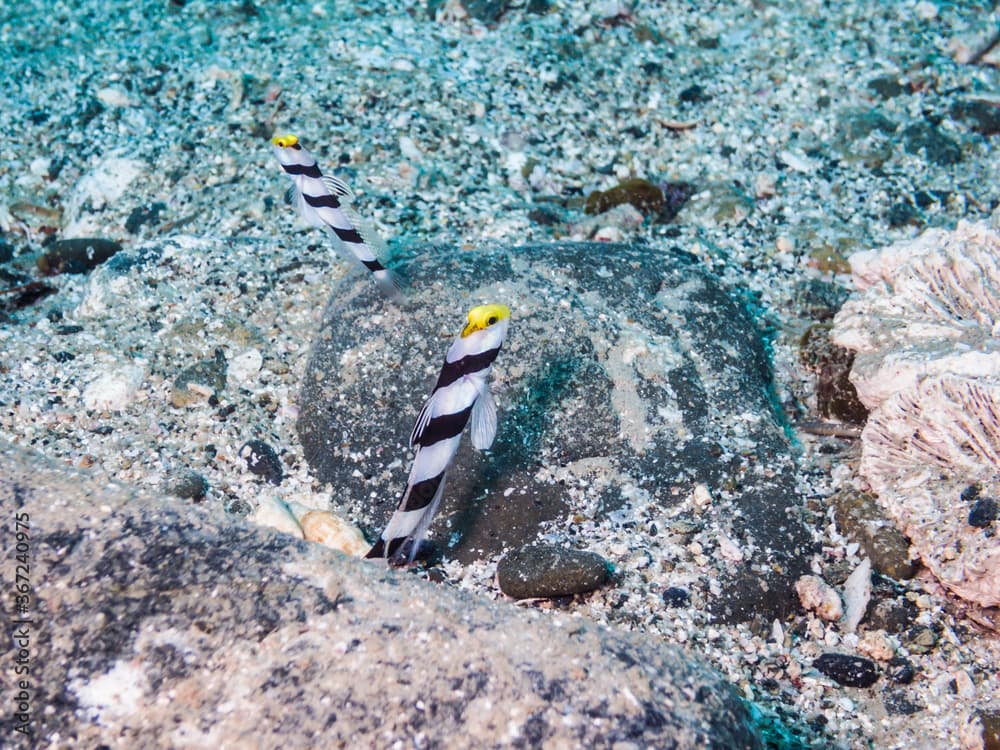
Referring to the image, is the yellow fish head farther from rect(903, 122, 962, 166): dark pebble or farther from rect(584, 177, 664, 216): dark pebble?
rect(903, 122, 962, 166): dark pebble

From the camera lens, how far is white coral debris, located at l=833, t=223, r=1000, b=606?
A: 346 centimetres

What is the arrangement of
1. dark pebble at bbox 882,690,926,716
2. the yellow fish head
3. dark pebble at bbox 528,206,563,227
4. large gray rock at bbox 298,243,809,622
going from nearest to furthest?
1. the yellow fish head
2. dark pebble at bbox 882,690,926,716
3. large gray rock at bbox 298,243,809,622
4. dark pebble at bbox 528,206,563,227

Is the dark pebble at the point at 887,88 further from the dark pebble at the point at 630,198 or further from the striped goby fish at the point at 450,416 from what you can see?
the striped goby fish at the point at 450,416

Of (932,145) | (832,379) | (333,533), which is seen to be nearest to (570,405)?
(333,533)

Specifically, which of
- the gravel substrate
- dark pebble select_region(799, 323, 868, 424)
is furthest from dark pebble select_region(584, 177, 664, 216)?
dark pebble select_region(799, 323, 868, 424)

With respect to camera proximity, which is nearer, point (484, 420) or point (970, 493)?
point (484, 420)

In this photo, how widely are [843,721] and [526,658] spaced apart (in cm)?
172

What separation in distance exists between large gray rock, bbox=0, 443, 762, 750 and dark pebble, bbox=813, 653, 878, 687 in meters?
1.27

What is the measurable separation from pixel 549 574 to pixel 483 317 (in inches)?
46.4

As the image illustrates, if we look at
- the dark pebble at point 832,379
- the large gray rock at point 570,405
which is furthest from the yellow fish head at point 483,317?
the dark pebble at point 832,379

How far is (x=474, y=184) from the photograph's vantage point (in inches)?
233

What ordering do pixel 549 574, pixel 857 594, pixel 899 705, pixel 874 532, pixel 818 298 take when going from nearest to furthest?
pixel 899 705 → pixel 549 574 → pixel 857 594 → pixel 874 532 → pixel 818 298

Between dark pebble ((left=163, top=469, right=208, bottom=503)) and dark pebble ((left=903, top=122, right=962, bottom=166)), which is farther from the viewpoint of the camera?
dark pebble ((left=903, top=122, right=962, bottom=166))

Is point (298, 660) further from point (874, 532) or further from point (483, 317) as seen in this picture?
point (874, 532)
